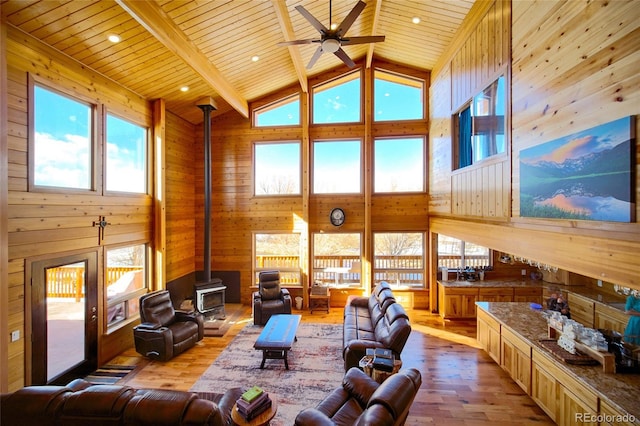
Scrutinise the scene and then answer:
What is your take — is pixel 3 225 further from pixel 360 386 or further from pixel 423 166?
pixel 423 166

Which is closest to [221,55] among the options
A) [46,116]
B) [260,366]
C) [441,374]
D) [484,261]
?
[46,116]

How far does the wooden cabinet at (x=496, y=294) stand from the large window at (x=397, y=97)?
14.6 ft

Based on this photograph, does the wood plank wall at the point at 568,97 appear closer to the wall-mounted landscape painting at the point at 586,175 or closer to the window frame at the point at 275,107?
the wall-mounted landscape painting at the point at 586,175

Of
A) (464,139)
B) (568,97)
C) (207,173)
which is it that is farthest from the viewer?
(207,173)

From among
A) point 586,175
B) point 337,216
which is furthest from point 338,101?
point 586,175

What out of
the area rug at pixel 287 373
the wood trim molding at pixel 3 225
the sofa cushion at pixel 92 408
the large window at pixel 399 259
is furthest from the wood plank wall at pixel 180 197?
the large window at pixel 399 259

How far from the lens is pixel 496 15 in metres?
3.94

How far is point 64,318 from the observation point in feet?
13.4

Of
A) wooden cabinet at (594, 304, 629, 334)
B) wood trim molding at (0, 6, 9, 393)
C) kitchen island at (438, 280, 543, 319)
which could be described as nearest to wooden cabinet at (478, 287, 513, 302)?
kitchen island at (438, 280, 543, 319)

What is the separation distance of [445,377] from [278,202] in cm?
527

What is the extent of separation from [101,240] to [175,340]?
2092 mm

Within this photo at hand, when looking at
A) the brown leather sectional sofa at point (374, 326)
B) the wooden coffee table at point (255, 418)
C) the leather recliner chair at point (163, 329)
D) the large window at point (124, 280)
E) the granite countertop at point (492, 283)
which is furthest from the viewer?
the granite countertop at point (492, 283)

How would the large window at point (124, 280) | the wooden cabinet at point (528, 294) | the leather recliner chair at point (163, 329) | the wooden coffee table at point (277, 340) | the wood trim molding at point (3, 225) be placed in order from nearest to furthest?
1. the wood trim molding at point (3, 225)
2. the wooden coffee table at point (277, 340)
3. the leather recliner chair at point (163, 329)
4. the large window at point (124, 280)
5. the wooden cabinet at point (528, 294)

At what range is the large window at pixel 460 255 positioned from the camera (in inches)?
272
